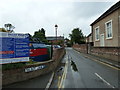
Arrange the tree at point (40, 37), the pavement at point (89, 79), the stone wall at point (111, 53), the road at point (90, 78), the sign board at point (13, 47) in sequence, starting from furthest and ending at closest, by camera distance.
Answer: the tree at point (40, 37)
the stone wall at point (111, 53)
the sign board at point (13, 47)
the road at point (90, 78)
the pavement at point (89, 79)

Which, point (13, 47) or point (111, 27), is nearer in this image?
point (13, 47)

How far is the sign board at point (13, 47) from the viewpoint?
7637 mm

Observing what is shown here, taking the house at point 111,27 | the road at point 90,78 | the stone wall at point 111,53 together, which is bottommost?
the road at point 90,78

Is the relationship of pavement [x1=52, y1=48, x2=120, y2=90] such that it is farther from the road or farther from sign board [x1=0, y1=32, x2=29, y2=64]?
sign board [x1=0, y1=32, x2=29, y2=64]

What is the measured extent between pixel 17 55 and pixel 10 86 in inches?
85.6

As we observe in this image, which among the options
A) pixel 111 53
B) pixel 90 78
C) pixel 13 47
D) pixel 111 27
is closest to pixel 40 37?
pixel 111 27

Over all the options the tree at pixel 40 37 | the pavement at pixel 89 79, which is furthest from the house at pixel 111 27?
the tree at pixel 40 37

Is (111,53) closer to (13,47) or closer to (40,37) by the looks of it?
(13,47)

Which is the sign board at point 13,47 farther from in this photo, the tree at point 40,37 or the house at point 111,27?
the house at point 111,27

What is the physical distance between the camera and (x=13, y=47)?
320 inches

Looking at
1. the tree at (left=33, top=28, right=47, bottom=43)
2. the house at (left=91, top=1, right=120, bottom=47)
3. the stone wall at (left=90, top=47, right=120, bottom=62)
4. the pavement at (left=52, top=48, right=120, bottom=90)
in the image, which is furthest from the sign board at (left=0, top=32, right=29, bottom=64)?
the house at (left=91, top=1, right=120, bottom=47)

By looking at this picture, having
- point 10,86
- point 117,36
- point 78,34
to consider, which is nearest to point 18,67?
point 10,86

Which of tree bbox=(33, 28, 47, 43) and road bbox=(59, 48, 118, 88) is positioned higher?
tree bbox=(33, 28, 47, 43)

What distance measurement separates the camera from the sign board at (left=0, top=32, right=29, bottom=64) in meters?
7.64
